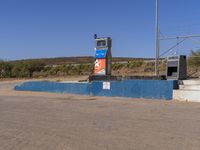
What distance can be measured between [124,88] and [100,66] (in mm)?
4347

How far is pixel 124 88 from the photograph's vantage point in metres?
23.4

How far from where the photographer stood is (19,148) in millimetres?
9445

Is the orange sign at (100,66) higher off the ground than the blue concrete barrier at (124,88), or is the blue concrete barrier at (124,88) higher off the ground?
the orange sign at (100,66)

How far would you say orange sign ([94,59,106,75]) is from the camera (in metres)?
27.2

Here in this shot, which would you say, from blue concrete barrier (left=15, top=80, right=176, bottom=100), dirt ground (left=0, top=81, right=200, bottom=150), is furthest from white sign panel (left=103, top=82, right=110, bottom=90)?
dirt ground (left=0, top=81, right=200, bottom=150)

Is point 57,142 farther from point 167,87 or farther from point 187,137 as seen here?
point 167,87

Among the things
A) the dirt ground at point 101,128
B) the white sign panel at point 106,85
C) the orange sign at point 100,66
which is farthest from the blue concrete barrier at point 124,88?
the dirt ground at point 101,128

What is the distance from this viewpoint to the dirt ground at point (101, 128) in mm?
9703

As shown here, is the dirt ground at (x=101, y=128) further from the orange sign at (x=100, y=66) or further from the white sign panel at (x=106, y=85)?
the orange sign at (x=100, y=66)

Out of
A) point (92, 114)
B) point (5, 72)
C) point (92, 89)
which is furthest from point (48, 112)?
point (5, 72)

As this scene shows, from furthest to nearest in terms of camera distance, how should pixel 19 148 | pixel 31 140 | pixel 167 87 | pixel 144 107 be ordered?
pixel 167 87 < pixel 144 107 < pixel 31 140 < pixel 19 148

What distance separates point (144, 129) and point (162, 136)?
116 cm

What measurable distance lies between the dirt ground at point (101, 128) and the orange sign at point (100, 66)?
31.3 feet

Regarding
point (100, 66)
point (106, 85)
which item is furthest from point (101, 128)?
point (100, 66)
